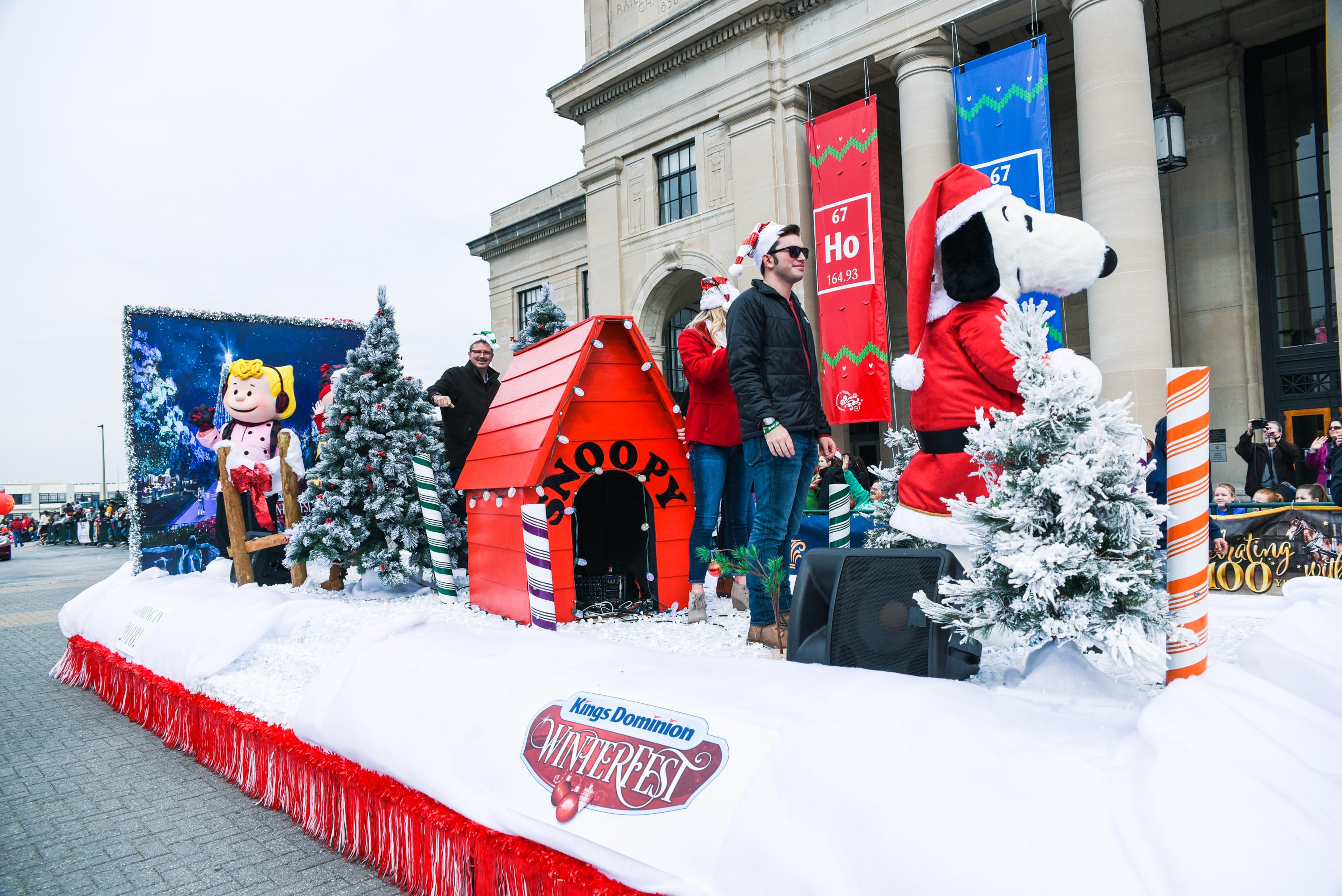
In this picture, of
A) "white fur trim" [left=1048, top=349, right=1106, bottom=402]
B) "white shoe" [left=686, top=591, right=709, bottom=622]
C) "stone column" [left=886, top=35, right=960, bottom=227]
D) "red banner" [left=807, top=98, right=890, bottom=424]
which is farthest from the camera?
"red banner" [left=807, top=98, right=890, bottom=424]

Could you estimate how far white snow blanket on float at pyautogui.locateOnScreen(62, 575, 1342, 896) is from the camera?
4.21ft

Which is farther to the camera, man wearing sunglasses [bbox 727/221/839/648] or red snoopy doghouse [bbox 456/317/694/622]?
red snoopy doghouse [bbox 456/317/694/622]

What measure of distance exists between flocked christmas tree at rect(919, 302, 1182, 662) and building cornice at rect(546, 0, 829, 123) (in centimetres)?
1477

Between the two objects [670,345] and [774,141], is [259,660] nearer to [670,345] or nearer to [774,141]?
[774,141]

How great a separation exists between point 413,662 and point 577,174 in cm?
1830

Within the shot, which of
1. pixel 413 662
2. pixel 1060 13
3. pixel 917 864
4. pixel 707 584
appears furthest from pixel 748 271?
pixel 917 864

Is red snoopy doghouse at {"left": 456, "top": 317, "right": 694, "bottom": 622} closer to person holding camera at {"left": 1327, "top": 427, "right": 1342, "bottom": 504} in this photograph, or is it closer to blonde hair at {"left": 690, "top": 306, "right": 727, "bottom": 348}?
blonde hair at {"left": 690, "top": 306, "right": 727, "bottom": 348}

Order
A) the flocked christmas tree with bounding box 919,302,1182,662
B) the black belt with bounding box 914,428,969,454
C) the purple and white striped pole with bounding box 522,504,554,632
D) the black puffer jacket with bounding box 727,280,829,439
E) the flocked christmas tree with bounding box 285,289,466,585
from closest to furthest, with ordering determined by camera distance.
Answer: the flocked christmas tree with bounding box 919,302,1182,662
the black belt with bounding box 914,428,969,454
the black puffer jacket with bounding box 727,280,829,439
the purple and white striped pole with bounding box 522,504,554,632
the flocked christmas tree with bounding box 285,289,466,585

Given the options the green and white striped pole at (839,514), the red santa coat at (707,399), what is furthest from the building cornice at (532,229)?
the green and white striped pole at (839,514)

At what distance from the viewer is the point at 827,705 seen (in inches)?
70.5

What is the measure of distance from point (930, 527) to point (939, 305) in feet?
3.03

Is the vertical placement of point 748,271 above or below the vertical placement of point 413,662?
above

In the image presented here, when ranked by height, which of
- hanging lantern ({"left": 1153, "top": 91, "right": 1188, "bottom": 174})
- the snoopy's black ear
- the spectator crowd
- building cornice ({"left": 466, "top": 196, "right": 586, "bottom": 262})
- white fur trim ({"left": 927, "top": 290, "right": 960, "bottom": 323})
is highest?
building cornice ({"left": 466, "top": 196, "right": 586, "bottom": 262})

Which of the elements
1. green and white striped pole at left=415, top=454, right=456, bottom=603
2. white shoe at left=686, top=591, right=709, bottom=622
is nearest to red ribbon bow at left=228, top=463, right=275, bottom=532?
green and white striped pole at left=415, top=454, right=456, bottom=603
